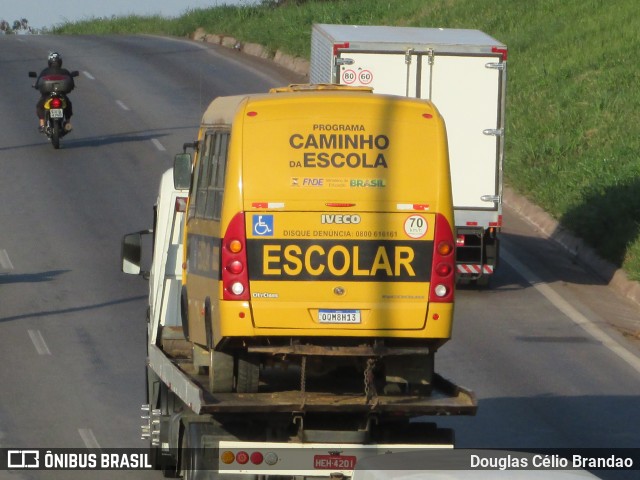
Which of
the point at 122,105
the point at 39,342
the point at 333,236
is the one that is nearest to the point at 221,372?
the point at 333,236

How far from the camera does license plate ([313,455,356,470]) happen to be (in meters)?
9.61

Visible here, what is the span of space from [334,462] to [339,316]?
1038 millimetres

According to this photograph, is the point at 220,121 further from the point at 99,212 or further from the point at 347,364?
the point at 99,212

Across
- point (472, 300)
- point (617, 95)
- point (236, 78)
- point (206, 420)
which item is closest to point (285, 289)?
point (206, 420)

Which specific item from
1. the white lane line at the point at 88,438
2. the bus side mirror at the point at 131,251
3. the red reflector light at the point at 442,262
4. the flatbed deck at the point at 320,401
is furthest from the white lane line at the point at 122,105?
the red reflector light at the point at 442,262

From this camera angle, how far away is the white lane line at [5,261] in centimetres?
2038

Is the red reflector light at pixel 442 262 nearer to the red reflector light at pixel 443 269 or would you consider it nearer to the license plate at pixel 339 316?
the red reflector light at pixel 443 269

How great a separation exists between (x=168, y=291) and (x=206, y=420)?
7.06 feet

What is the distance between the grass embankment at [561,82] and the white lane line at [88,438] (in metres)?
10.5

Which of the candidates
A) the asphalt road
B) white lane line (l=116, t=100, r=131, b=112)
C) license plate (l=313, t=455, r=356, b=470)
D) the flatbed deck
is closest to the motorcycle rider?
the asphalt road

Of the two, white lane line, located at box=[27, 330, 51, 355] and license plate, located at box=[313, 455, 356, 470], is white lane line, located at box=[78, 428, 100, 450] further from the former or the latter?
license plate, located at box=[313, 455, 356, 470]

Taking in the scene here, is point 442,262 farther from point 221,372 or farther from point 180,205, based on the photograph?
point 180,205

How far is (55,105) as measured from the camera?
28.0 metres

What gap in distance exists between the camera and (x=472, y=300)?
19.8m
